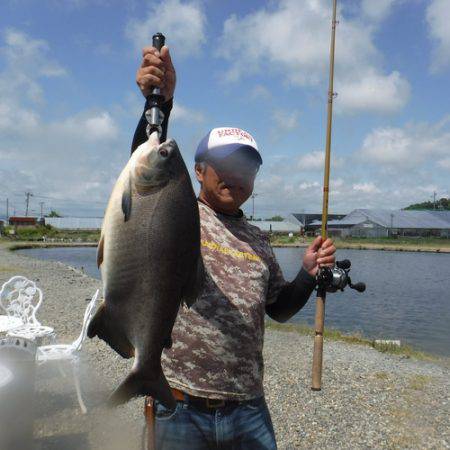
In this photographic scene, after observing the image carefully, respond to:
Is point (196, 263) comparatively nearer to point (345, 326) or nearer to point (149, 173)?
point (149, 173)

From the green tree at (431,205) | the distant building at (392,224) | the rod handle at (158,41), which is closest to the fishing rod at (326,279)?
the rod handle at (158,41)

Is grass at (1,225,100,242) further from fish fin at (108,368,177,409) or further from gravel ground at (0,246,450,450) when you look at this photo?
fish fin at (108,368,177,409)

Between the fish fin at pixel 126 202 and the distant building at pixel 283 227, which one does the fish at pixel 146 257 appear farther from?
the distant building at pixel 283 227

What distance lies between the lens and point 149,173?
1.86 metres

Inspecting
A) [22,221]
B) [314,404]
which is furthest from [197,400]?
[22,221]

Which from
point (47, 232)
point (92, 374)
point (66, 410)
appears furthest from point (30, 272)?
point (47, 232)

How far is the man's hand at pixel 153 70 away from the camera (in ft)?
7.07

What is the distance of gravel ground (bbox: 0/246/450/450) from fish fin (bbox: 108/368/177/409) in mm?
3956

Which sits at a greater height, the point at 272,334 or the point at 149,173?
the point at 149,173

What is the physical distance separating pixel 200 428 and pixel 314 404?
5271 millimetres

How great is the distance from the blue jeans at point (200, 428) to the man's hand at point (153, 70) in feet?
4.97

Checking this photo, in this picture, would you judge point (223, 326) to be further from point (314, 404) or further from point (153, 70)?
point (314, 404)

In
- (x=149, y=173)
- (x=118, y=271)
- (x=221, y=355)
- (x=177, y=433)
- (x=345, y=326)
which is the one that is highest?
(x=149, y=173)

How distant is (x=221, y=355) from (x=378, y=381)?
6.91m
